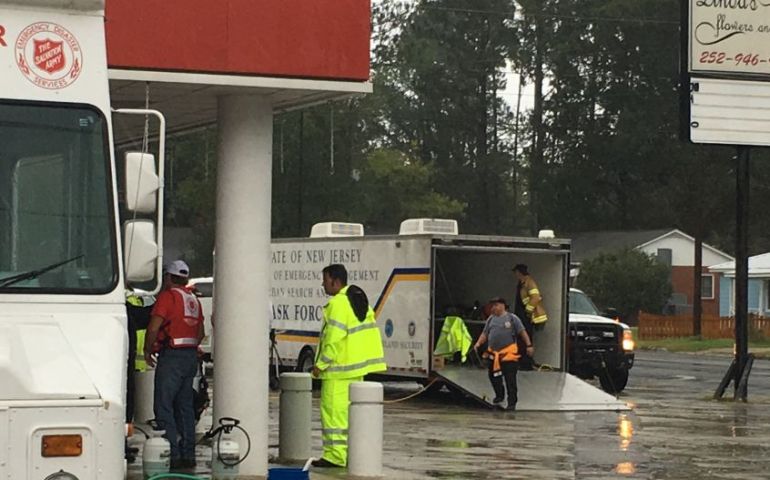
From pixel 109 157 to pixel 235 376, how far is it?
527cm

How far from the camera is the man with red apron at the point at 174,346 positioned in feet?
44.5

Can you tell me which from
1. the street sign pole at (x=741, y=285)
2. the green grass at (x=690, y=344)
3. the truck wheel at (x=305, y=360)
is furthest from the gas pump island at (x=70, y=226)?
the green grass at (x=690, y=344)

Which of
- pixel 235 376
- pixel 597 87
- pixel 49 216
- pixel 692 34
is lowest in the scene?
pixel 235 376

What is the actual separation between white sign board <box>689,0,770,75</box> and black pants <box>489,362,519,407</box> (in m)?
6.43

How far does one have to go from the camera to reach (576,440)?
61.4 feet

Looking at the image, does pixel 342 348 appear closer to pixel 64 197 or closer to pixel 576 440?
pixel 576 440

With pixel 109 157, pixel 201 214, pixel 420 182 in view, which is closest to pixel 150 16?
pixel 109 157

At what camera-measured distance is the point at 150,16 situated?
12.3 metres

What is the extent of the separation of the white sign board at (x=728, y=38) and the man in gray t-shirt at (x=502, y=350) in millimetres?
5922

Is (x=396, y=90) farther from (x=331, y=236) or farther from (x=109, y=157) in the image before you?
(x=109, y=157)

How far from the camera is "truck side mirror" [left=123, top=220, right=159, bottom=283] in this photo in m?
8.20

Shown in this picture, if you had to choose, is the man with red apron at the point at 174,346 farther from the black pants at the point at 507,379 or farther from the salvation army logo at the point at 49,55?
the black pants at the point at 507,379

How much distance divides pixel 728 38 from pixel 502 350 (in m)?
7.19

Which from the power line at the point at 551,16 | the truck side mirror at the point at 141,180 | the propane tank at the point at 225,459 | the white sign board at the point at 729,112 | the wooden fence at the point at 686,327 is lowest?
the wooden fence at the point at 686,327
